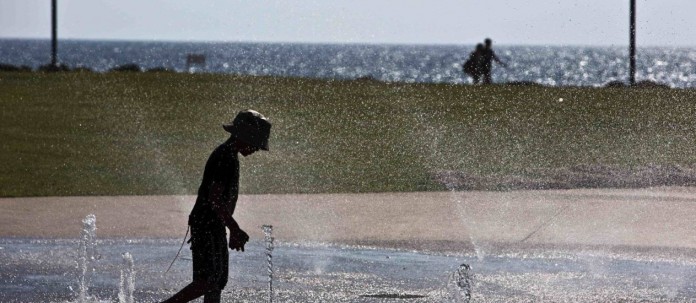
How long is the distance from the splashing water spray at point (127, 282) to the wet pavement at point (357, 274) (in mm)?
42

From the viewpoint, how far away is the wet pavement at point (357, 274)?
28.7ft

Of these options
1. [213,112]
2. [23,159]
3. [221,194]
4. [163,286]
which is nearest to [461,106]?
[213,112]

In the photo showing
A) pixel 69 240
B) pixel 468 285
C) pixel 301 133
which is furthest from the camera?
pixel 301 133

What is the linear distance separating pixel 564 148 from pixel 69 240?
8.13m

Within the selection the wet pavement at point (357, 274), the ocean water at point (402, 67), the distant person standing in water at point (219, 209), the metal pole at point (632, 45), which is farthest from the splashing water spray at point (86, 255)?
the ocean water at point (402, 67)

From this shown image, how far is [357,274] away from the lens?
9.48 m

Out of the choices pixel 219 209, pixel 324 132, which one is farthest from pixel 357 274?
pixel 324 132

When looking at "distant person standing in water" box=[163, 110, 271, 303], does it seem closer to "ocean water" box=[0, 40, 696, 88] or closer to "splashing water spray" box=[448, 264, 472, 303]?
"splashing water spray" box=[448, 264, 472, 303]

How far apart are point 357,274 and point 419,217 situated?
8.24 feet

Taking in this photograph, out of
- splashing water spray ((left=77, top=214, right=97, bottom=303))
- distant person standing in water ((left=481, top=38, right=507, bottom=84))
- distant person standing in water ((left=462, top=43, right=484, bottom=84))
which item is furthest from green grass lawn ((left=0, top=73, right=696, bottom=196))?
splashing water spray ((left=77, top=214, right=97, bottom=303))

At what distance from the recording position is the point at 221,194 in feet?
23.5

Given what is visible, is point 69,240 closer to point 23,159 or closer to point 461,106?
point 23,159

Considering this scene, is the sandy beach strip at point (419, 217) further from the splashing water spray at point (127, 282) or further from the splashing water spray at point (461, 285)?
the splashing water spray at point (461, 285)

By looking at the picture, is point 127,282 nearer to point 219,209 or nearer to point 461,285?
point 461,285
